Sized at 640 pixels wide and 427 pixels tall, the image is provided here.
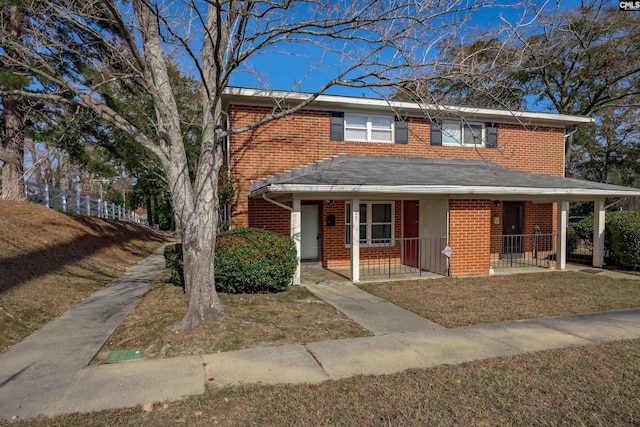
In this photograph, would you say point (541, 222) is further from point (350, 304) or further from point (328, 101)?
point (350, 304)

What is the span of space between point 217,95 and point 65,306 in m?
5.04

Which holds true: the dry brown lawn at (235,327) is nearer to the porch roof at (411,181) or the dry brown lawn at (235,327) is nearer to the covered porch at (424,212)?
the covered porch at (424,212)

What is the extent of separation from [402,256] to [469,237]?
2435 mm

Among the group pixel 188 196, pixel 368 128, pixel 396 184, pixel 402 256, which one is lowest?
pixel 402 256

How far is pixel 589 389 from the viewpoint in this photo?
3650 mm

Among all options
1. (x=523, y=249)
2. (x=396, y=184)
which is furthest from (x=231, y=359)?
(x=523, y=249)

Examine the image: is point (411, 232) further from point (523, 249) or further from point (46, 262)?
point (46, 262)

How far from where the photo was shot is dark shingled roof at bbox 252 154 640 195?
8945 millimetres

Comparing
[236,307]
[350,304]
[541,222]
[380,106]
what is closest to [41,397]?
[236,307]

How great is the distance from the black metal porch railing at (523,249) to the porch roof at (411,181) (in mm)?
2602

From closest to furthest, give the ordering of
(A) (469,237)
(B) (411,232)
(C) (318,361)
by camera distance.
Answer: (C) (318,361) < (A) (469,237) < (B) (411,232)

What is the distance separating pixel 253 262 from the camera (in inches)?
297

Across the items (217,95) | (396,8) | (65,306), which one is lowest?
(65,306)

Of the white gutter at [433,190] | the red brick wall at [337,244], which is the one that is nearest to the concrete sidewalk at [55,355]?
the white gutter at [433,190]
